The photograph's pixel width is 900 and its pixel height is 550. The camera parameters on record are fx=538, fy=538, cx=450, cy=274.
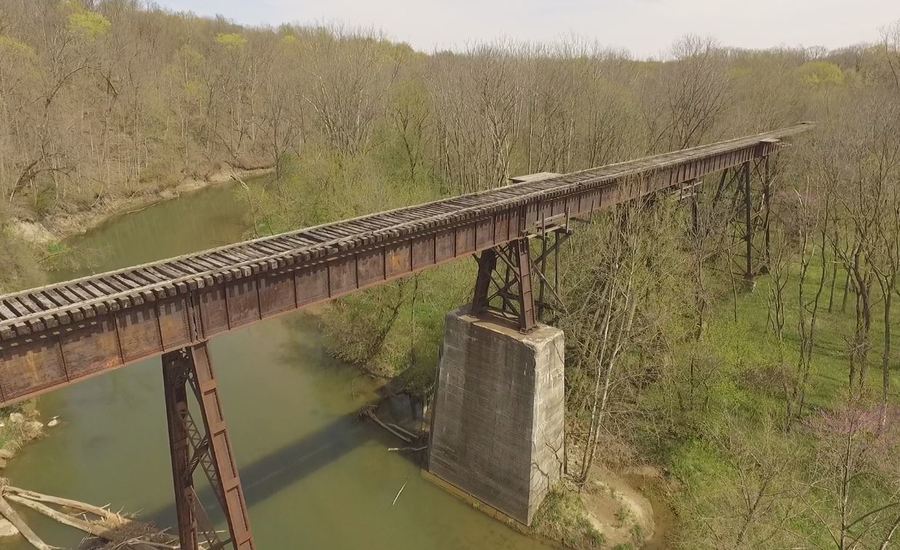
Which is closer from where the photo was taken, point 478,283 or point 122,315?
point 122,315

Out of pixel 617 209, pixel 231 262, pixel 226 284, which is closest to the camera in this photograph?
pixel 226 284

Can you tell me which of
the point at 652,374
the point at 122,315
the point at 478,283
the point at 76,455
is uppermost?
the point at 122,315

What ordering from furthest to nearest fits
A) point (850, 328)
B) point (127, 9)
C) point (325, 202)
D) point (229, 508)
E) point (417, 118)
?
1. point (127, 9)
2. point (417, 118)
3. point (325, 202)
4. point (850, 328)
5. point (229, 508)

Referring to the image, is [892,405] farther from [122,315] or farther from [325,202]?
[325,202]

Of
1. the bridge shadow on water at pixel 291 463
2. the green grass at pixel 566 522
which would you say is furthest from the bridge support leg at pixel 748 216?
the bridge shadow on water at pixel 291 463

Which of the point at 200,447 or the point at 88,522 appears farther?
the point at 88,522

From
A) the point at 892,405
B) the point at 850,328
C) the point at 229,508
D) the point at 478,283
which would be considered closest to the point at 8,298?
the point at 229,508

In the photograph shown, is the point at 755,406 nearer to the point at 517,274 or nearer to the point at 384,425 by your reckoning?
the point at 517,274

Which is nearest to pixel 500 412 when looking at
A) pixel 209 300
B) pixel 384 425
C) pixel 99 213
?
pixel 384 425
